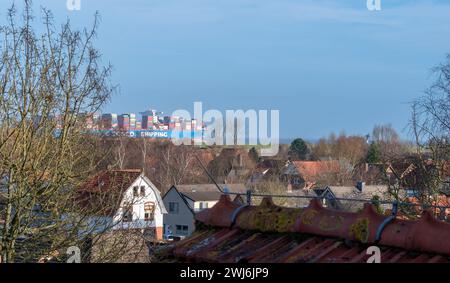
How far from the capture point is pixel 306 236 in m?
6.81

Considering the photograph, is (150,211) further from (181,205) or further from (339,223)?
(339,223)

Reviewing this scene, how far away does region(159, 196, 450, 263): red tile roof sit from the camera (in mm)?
5547

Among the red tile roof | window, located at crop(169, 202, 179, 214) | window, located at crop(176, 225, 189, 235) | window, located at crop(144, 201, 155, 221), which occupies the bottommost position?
window, located at crop(176, 225, 189, 235)

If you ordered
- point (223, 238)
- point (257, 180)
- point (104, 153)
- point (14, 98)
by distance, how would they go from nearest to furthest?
point (223, 238), point (14, 98), point (104, 153), point (257, 180)

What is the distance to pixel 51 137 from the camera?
37.9 feet

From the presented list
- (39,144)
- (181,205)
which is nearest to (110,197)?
(39,144)

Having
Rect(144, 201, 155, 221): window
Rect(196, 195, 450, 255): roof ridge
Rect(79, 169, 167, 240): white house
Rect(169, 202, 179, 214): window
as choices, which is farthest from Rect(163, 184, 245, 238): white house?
Rect(196, 195, 450, 255): roof ridge

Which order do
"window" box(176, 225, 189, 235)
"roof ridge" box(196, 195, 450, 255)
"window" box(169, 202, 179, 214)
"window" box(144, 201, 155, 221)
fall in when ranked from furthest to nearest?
"window" box(169, 202, 179, 214), "window" box(176, 225, 189, 235), "window" box(144, 201, 155, 221), "roof ridge" box(196, 195, 450, 255)

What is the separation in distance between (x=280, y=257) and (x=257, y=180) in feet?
177

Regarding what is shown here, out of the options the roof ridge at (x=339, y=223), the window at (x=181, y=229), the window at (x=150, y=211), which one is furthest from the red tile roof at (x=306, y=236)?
the window at (x=181, y=229)

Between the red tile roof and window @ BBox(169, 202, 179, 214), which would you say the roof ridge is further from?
window @ BBox(169, 202, 179, 214)

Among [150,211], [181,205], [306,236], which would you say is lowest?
[181,205]
